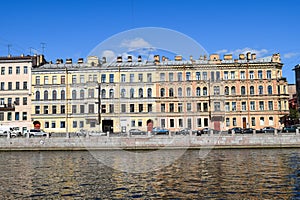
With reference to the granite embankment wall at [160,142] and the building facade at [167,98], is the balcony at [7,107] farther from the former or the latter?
the granite embankment wall at [160,142]

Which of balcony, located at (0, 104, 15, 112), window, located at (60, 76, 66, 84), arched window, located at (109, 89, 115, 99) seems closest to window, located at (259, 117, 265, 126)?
arched window, located at (109, 89, 115, 99)

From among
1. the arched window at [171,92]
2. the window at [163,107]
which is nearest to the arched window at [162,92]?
the arched window at [171,92]

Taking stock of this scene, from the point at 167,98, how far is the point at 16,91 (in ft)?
88.1

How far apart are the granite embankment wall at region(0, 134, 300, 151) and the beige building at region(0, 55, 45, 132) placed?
2061cm

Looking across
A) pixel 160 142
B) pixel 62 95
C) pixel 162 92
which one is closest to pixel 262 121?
pixel 162 92

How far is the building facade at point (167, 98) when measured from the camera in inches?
2502

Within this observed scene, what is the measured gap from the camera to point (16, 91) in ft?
219

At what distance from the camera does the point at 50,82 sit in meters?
66.6

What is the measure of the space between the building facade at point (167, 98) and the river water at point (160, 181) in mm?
34201

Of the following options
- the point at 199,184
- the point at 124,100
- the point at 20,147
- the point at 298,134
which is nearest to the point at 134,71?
the point at 124,100

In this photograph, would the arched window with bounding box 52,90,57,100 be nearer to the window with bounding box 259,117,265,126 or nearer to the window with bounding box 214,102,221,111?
the window with bounding box 214,102,221,111

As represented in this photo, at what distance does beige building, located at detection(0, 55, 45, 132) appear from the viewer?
6644cm

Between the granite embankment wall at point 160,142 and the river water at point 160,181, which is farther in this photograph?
the granite embankment wall at point 160,142

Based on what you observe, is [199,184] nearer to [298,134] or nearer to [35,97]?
[298,134]
